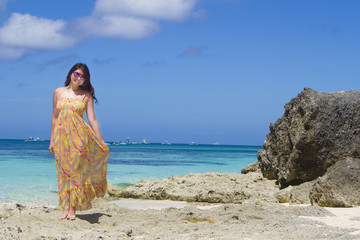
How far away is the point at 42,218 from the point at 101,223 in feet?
2.35

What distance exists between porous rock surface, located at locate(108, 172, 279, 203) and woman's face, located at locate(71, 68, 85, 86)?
3.92 metres

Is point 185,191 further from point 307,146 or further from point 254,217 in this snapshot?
A: point 254,217

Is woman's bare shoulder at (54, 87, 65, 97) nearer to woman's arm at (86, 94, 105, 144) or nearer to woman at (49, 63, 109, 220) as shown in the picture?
woman at (49, 63, 109, 220)

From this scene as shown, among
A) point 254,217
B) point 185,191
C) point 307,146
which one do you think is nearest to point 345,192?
point 307,146

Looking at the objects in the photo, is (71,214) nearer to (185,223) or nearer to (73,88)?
(185,223)

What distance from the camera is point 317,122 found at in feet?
28.1

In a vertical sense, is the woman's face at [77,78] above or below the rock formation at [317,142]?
above

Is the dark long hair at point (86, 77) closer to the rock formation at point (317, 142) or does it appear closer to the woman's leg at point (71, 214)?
the woman's leg at point (71, 214)

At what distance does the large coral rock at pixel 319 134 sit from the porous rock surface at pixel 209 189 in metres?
0.68

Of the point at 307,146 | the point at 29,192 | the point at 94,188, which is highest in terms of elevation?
the point at 307,146

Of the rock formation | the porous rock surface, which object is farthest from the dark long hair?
the rock formation

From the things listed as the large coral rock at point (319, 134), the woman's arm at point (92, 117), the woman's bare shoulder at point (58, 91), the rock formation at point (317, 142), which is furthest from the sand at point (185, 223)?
the large coral rock at point (319, 134)

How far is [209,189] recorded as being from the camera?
8773 mm

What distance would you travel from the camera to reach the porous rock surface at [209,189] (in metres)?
8.53
